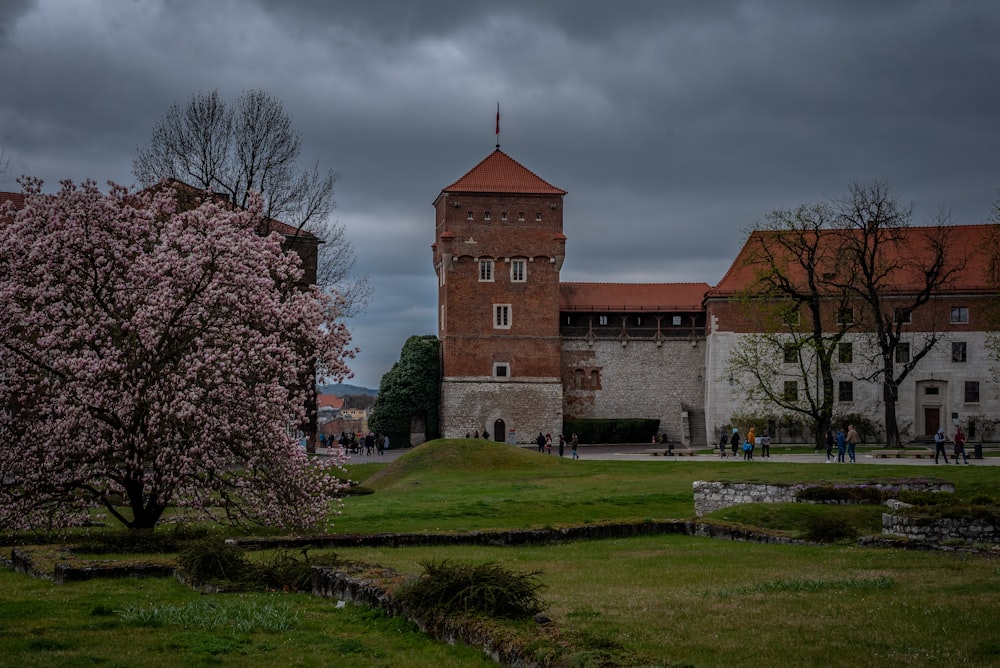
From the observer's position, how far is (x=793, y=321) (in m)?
50.8

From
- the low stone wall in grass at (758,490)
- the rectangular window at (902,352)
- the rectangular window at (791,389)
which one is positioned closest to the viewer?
the low stone wall in grass at (758,490)

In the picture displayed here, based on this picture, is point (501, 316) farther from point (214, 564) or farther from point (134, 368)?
point (214, 564)

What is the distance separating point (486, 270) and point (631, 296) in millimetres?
9691

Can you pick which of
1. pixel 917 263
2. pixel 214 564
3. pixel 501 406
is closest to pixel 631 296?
pixel 501 406

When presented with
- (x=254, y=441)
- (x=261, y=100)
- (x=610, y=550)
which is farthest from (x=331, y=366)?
(x=261, y=100)

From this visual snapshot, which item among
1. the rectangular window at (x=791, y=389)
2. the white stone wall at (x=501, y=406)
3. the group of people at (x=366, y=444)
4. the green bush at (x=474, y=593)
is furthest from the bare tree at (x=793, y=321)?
the green bush at (x=474, y=593)

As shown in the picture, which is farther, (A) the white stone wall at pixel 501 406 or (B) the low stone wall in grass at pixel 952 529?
(A) the white stone wall at pixel 501 406

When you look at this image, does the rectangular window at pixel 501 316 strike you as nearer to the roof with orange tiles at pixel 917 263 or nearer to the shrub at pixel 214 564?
the roof with orange tiles at pixel 917 263

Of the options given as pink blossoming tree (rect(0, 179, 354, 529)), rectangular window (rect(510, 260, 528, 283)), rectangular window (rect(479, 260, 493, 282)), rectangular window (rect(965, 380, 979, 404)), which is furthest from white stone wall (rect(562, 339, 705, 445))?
pink blossoming tree (rect(0, 179, 354, 529))

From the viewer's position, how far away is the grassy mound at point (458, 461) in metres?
39.6

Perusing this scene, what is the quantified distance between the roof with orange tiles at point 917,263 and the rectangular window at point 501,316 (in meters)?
11.6

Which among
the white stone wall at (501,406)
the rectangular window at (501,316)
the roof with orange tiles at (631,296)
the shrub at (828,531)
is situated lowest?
the shrub at (828,531)

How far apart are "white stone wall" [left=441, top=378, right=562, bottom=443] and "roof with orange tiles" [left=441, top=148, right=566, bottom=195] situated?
11.1 metres

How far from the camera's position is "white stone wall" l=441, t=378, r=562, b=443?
62.3 metres
